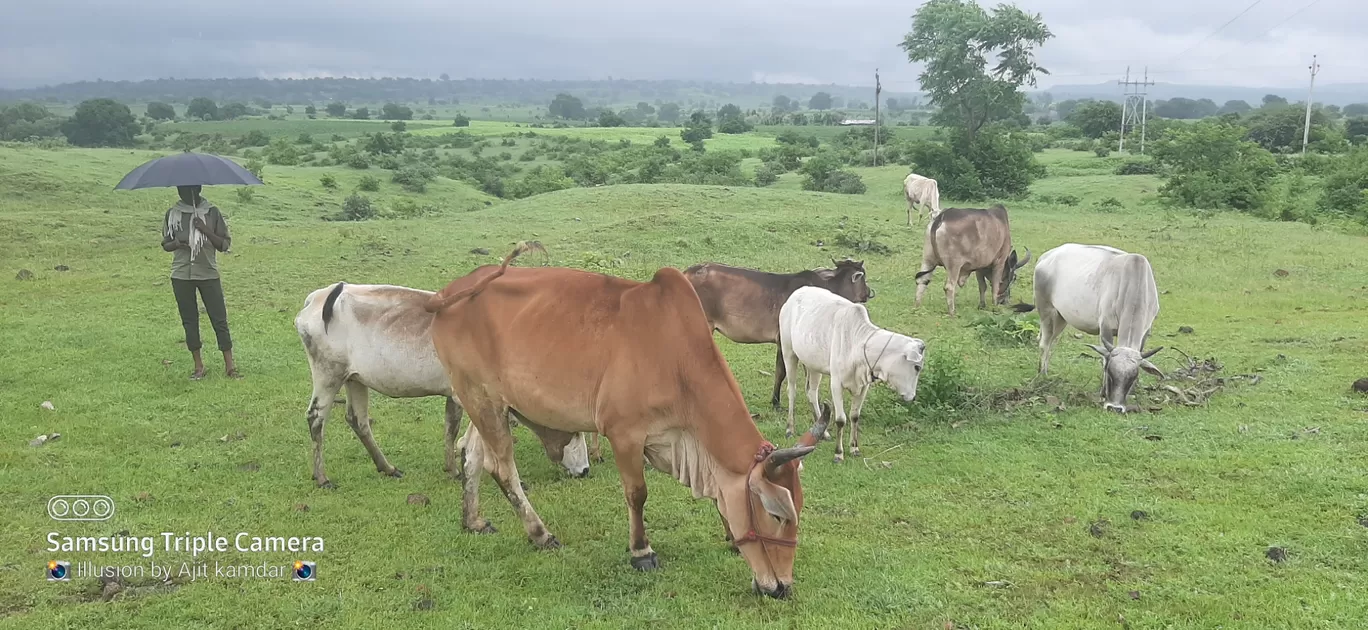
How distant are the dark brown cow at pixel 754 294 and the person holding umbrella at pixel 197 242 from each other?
5.22m

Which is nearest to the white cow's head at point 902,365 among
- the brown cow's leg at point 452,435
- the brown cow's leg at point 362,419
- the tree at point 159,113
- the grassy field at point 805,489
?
the grassy field at point 805,489

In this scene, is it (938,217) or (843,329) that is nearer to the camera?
(843,329)

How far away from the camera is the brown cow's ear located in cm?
495

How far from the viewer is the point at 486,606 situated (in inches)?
213

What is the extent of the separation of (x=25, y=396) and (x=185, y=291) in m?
1.93

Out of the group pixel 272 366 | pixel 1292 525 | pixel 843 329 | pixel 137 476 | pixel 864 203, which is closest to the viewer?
pixel 1292 525

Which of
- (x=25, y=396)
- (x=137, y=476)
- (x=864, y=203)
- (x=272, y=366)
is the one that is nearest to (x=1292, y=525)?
(x=137, y=476)

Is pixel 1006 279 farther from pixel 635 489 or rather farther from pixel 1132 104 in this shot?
pixel 1132 104

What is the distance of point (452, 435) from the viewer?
7781mm

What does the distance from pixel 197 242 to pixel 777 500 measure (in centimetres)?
815

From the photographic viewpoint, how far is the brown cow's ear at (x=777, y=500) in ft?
16.2

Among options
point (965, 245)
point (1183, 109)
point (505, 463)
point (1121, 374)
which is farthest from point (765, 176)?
point (1183, 109)

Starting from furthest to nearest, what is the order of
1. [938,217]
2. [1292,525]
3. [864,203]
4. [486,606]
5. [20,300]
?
[864,203]
[938,217]
[20,300]
[1292,525]
[486,606]

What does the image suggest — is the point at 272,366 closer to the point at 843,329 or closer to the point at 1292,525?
the point at 843,329
